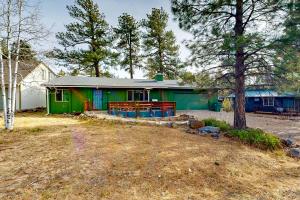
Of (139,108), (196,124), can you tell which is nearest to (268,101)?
(139,108)

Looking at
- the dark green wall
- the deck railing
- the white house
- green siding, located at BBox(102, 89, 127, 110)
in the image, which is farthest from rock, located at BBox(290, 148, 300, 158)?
the white house

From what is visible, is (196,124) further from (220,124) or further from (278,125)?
(278,125)

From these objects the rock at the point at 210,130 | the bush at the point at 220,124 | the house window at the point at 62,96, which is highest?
the house window at the point at 62,96

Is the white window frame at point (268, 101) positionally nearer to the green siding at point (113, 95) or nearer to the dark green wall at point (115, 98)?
the dark green wall at point (115, 98)

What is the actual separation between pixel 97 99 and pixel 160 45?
14625mm

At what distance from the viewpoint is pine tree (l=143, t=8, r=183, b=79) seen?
29.3 meters

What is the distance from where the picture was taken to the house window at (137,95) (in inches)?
770

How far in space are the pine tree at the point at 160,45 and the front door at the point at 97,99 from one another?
1329 cm

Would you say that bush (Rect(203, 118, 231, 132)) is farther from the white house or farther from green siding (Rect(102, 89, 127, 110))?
the white house

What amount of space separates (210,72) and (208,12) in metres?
2.70

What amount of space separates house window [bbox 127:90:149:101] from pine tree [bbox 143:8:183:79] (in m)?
10.8

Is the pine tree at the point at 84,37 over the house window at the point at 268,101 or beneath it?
over

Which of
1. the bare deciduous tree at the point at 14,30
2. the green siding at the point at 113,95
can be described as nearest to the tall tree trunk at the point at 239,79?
the bare deciduous tree at the point at 14,30

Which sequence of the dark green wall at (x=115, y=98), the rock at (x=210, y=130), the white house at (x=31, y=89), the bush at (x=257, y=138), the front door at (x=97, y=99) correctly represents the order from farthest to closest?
the white house at (x=31, y=89) < the front door at (x=97, y=99) < the dark green wall at (x=115, y=98) < the rock at (x=210, y=130) < the bush at (x=257, y=138)
